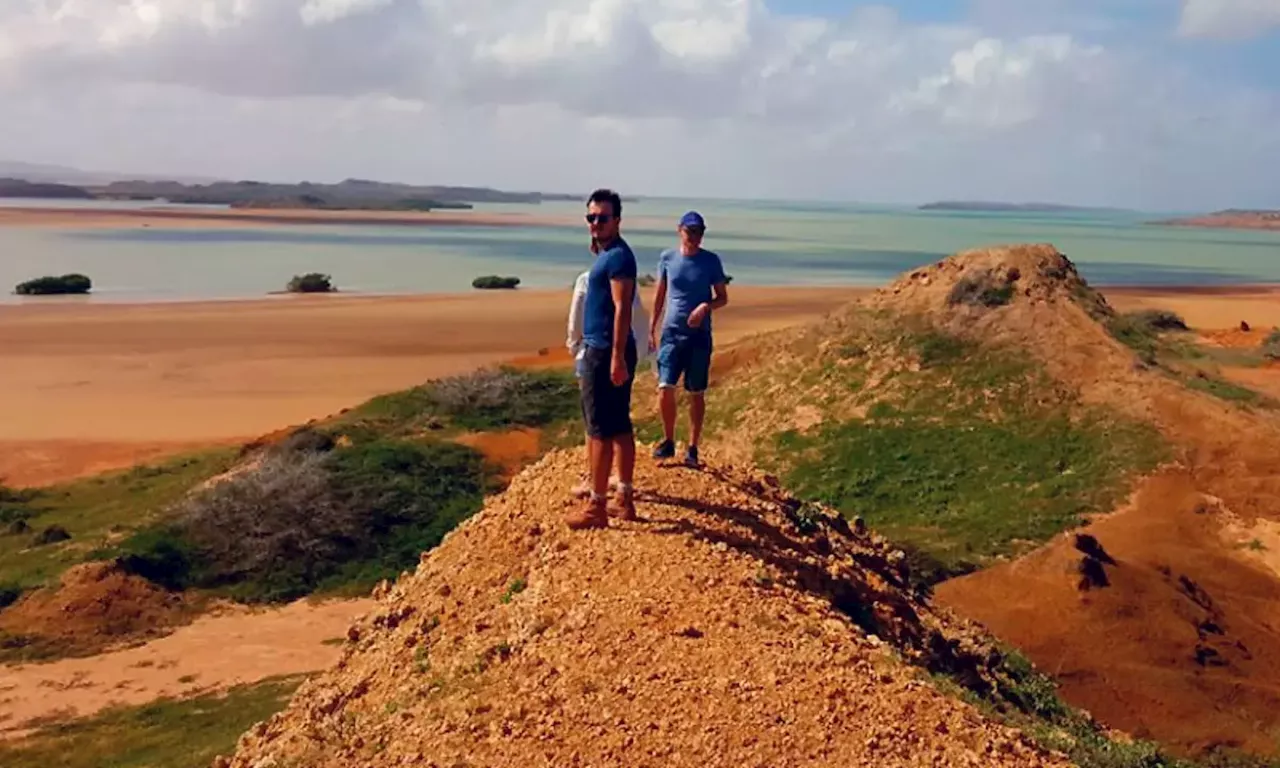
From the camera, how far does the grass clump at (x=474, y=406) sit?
68.5 feet

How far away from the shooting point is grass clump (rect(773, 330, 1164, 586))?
48.8 ft

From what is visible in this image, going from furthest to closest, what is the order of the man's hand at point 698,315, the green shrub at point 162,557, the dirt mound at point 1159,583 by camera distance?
1. the green shrub at point 162,557
2. the dirt mound at point 1159,583
3. the man's hand at point 698,315

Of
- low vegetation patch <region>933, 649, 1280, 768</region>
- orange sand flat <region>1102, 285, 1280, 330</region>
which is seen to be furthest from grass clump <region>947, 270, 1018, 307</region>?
orange sand flat <region>1102, 285, 1280, 330</region>

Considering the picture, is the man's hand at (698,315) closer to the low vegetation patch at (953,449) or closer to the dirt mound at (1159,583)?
the dirt mound at (1159,583)

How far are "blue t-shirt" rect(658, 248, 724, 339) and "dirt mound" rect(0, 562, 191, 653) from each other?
27.4 feet

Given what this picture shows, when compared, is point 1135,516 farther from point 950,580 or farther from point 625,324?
point 625,324

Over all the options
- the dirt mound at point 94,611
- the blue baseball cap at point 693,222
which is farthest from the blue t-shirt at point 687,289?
the dirt mound at point 94,611

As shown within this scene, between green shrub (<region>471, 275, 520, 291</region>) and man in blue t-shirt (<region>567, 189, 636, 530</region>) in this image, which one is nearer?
man in blue t-shirt (<region>567, 189, 636, 530</region>)

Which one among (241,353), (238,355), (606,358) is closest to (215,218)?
(241,353)

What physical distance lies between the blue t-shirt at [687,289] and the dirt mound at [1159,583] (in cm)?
469

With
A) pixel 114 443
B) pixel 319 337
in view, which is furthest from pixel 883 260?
pixel 114 443

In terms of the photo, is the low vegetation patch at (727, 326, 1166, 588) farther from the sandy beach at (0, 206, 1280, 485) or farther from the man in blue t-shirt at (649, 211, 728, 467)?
the sandy beach at (0, 206, 1280, 485)

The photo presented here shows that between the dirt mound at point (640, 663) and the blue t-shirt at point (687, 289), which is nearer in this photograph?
the dirt mound at point (640, 663)

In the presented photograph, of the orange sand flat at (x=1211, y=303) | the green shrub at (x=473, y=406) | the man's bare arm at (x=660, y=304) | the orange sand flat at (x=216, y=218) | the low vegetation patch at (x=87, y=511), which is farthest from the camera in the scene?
the orange sand flat at (x=216, y=218)
